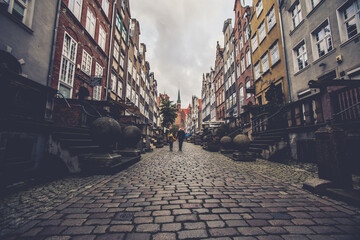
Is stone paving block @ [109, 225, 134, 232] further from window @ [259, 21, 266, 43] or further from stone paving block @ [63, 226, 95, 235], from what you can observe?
window @ [259, 21, 266, 43]

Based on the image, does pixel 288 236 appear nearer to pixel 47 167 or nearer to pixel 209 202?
pixel 209 202

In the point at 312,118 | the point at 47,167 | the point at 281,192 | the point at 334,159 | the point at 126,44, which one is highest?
the point at 126,44

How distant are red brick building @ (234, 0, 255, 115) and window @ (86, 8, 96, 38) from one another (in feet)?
51.4

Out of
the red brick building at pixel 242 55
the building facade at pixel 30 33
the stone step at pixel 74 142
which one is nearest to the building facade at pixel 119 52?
the building facade at pixel 30 33

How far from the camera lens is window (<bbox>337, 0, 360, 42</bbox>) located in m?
7.45

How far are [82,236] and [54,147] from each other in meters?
3.53

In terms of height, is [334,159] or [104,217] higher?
[334,159]

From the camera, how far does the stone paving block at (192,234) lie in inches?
70.8

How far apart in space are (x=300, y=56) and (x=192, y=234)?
13.5 metres

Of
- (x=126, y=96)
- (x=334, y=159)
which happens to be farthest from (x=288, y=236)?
(x=126, y=96)

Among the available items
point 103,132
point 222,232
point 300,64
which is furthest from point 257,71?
point 222,232

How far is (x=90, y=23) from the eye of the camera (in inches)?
497

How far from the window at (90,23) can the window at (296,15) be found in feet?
48.7

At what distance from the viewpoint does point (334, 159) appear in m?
3.41
